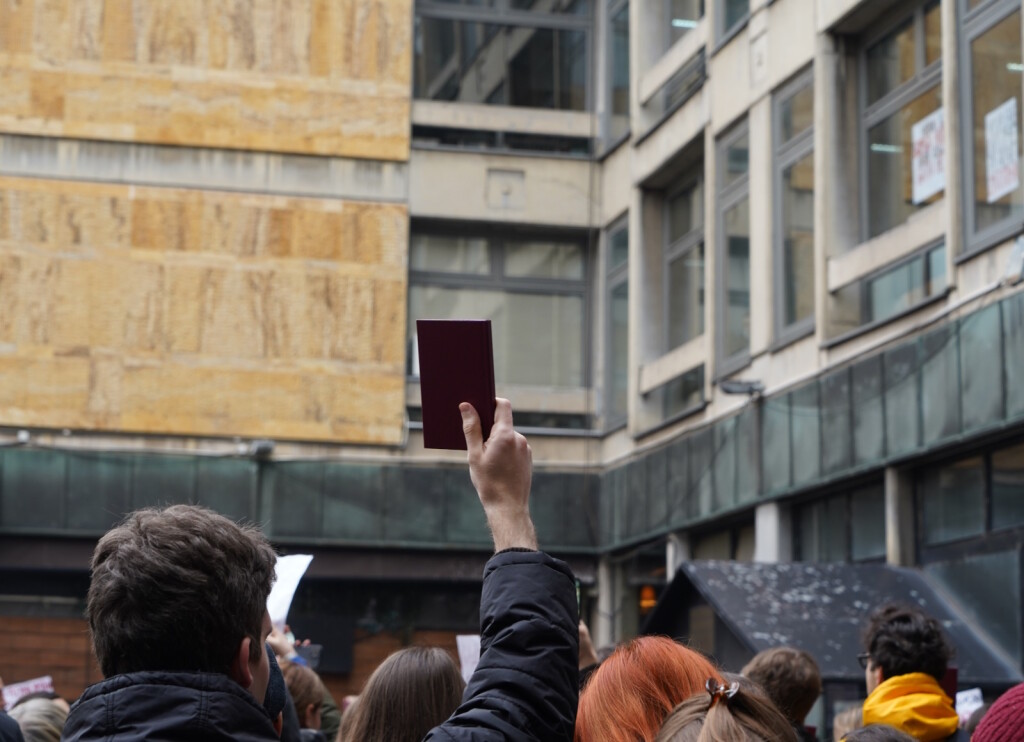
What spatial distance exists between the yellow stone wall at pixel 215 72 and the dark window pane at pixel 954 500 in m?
12.1

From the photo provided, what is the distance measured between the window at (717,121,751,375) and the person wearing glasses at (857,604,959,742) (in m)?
14.8

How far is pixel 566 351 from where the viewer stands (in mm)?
27281

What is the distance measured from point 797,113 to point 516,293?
826 cm

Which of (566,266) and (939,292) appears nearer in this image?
(939,292)

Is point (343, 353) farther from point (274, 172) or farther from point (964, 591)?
point (964, 591)

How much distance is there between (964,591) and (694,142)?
9092 millimetres

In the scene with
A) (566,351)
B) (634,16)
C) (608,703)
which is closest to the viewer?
(608,703)

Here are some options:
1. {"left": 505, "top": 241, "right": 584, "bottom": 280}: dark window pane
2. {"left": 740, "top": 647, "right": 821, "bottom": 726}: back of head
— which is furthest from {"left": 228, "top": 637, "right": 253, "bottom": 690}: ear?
{"left": 505, "top": 241, "right": 584, "bottom": 280}: dark window pane

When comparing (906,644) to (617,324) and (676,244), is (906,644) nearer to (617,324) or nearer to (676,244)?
(676,244)

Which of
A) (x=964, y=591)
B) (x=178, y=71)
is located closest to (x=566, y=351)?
(x=178, y=71)

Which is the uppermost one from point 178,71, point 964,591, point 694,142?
point 178,71

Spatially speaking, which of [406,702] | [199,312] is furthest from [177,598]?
[199,312]

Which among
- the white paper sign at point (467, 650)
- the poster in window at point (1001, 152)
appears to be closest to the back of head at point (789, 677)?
the white paper sign at point (467, 650)

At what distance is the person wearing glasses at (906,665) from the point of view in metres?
5.92
